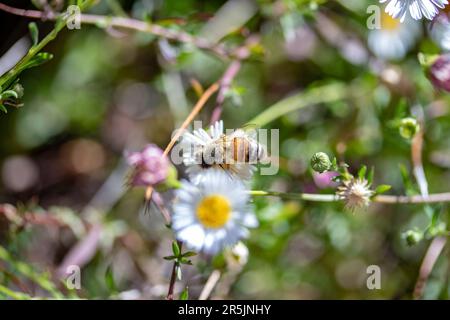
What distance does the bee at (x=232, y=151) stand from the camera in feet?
3.09

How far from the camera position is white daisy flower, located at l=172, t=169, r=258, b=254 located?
973mm

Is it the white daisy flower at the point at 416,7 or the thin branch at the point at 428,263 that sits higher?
the white daisy flower at the point at 416,7

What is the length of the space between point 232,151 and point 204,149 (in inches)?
1.9

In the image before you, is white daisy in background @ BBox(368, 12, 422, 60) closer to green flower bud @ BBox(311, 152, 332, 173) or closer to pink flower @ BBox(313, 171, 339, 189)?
pink flower @ BBox(313, 171, 339, 189)

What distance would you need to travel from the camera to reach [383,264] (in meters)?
1.59

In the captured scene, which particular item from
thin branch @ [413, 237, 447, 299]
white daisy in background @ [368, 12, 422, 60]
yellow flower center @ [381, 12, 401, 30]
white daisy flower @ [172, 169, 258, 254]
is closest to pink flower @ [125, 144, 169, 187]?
white daisy flower @ [172, 169, 258, 254]

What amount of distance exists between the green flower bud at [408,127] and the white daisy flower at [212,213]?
34 cm

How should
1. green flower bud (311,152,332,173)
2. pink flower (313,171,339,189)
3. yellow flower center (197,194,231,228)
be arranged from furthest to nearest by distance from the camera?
pink flower (313,171,339,189)
yellow flower center (197,194,231,228)
green flower bud (311,152,332,173)

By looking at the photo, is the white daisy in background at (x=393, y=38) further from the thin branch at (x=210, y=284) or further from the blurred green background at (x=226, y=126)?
the thin branch at (x=210, y=284)

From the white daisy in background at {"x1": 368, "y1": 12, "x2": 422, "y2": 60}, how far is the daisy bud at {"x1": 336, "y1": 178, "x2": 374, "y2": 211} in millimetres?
741

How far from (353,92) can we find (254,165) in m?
0.64

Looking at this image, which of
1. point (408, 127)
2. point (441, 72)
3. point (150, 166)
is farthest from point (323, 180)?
point (150, 166)

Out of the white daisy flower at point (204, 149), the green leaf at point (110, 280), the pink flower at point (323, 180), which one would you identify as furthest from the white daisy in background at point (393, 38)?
the green leaf at point (110, 280)

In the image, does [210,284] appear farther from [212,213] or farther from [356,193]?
[356,193]
